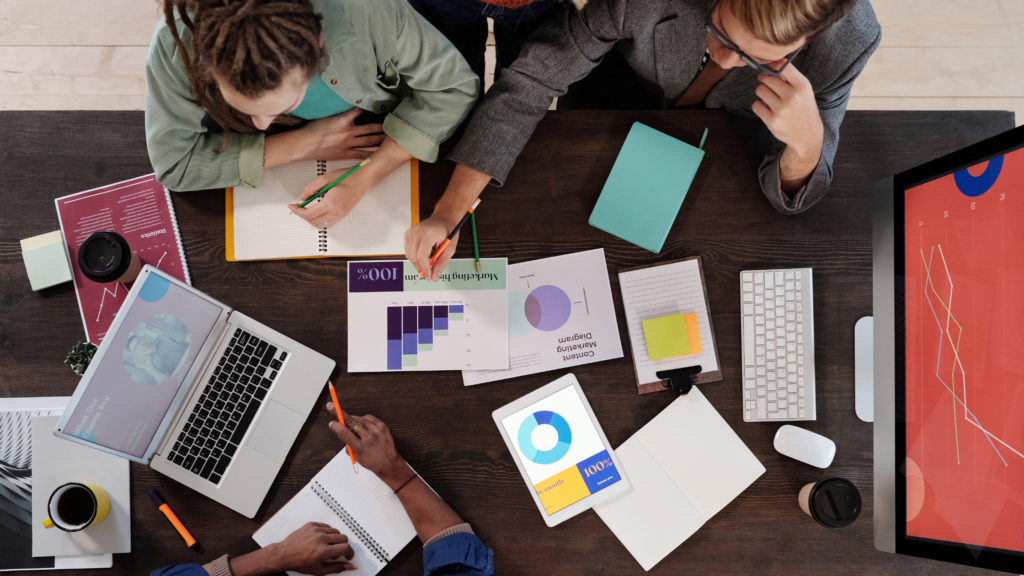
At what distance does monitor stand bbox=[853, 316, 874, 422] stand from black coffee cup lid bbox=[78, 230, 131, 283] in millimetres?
1370

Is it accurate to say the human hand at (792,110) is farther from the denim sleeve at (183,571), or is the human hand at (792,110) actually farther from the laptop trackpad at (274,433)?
the denim sleeve at (183,571)

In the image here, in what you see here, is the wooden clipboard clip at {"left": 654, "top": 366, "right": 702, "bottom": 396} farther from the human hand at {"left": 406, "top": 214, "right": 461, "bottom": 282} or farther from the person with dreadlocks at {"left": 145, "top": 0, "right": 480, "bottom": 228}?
the person with dreadlocks at {"left": 145, "top": 0, "right": 480, "bottom": 228}

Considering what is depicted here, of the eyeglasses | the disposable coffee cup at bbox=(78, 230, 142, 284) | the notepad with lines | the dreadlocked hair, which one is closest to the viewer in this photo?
the dreadlocked hair

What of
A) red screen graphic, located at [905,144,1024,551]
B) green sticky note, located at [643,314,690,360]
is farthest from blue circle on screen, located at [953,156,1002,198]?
green sticky note, located at [643,314,690,360]

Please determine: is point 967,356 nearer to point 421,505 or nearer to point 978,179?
point 978,179

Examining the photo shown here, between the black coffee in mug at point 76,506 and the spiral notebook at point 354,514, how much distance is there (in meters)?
0.30

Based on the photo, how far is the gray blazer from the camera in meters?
1.01

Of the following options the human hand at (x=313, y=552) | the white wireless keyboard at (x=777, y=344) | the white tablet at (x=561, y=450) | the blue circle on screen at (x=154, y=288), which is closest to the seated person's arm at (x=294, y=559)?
the human hand at (x=313, y=552)

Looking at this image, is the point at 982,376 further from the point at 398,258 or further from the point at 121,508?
the point at 121,508

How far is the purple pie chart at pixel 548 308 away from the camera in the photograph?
1.12 metres

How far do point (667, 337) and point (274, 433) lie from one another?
2.52ft

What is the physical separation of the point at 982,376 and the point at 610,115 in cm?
74

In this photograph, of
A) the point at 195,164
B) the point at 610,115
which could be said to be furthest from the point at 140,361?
the point at 610,115

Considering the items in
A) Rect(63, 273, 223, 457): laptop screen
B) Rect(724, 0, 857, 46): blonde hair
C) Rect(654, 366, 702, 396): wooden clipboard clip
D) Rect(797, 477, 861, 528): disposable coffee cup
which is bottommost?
Rect(797, 477, 861, 528): disposable coffee cup
